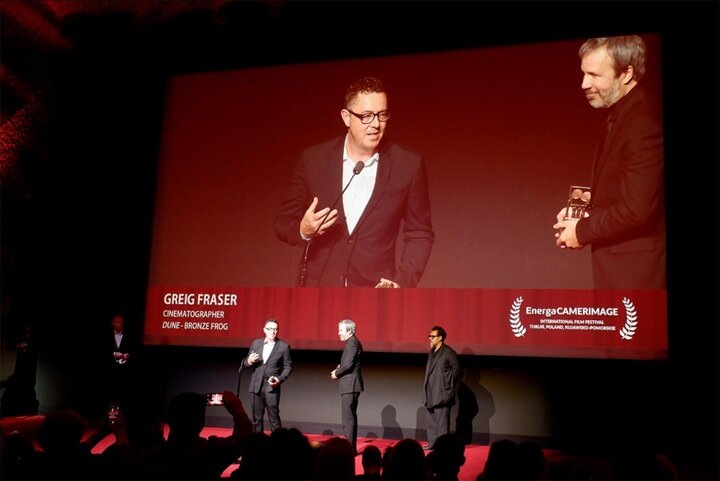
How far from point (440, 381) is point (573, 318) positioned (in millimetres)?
1444

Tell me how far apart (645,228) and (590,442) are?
87.0 inches

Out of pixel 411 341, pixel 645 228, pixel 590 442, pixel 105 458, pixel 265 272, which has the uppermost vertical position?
pixel 645 228

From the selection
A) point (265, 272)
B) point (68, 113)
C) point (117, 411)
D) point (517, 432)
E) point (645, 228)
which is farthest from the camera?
point (68, 113)

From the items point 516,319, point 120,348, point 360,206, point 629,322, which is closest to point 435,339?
point 516,319

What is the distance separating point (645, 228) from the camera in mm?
6215

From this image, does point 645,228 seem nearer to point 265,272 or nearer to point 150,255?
point 265,272

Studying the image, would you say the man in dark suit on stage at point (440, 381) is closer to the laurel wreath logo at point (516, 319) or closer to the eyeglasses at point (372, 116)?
the laurel wreath logo at point (516, 319)

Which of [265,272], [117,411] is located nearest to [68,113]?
[265,272]

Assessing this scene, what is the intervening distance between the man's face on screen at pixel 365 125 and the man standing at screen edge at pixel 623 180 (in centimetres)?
213

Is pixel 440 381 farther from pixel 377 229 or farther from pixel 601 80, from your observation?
pixel 601 80

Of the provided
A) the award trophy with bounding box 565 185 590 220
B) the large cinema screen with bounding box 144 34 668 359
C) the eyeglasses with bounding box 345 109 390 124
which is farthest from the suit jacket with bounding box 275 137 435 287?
the award trophy with bounding box 565 185 590 220

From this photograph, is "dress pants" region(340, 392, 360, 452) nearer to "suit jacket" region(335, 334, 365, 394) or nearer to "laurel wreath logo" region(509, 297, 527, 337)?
"suit jacket" region(335, 334, 365, 394)

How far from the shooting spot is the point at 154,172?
8.03m

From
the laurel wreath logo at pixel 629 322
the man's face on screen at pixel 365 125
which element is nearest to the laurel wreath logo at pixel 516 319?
the laurel wreath logo at pixel 629 322
